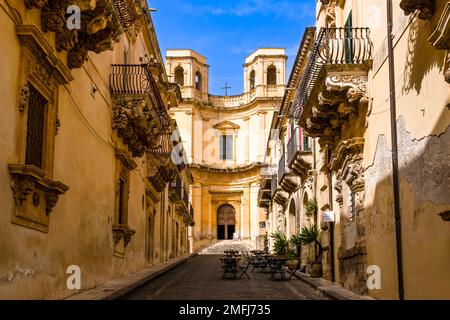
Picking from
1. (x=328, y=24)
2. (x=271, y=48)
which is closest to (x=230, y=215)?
(x=271, y=48)

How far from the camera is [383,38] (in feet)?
39.2

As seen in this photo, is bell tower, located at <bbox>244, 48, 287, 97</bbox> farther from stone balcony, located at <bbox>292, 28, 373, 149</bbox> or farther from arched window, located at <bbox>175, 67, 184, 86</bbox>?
stone balcony, located at <bbox>292, 28, 373, 149</bbox>

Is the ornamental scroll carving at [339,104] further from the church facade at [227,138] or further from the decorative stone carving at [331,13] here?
the church facade at [227,138]

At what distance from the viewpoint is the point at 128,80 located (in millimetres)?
16812

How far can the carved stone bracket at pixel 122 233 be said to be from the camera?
1652 cm

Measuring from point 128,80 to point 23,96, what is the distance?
310 inches

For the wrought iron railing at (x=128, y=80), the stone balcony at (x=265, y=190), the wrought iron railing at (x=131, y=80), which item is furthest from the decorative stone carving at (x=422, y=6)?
the stone balcony at (x=265, y=190)

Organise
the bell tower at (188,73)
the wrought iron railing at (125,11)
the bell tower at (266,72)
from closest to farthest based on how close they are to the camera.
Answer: the wrought iron railing at (125,11)
the bell tower at (266,72)
the bell tower at (188,73)

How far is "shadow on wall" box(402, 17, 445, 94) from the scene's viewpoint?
890 cm

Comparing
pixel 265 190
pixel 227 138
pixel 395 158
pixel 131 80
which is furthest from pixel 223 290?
pixel 227 138

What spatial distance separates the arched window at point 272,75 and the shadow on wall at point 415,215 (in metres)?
47.0

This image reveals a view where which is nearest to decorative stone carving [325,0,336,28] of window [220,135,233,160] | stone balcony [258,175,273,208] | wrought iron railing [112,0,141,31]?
wrought iron railing [112,0,141,31]

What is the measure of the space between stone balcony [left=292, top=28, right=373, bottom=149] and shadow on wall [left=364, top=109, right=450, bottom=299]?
4.75 ft
